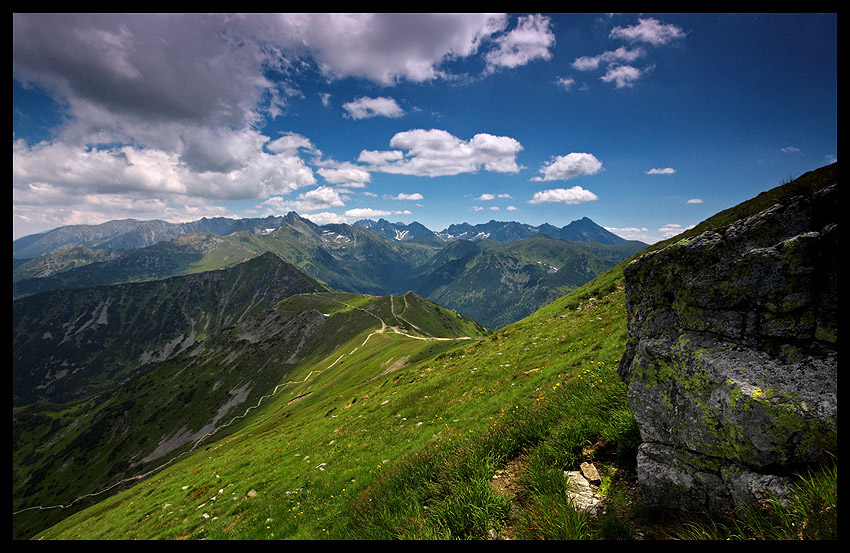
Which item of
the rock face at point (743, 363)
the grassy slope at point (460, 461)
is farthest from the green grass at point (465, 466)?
the rock face at point (743, 363)

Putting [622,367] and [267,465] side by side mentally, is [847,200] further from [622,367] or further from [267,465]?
[267,465]

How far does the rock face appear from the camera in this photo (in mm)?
4648

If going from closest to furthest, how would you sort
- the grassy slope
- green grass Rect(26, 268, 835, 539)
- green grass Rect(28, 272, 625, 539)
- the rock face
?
the rock face, green grass Rect(26, 268, 835, 539), the grassy slope, green grass Rect(28, 272, 625, 539)

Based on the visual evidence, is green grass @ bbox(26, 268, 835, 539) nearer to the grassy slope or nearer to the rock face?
the grassy slope

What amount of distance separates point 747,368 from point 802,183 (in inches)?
153

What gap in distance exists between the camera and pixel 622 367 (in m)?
8.37

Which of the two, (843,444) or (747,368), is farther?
(747,368)

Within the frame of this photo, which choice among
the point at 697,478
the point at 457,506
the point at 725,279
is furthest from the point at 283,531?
the point at 725,279

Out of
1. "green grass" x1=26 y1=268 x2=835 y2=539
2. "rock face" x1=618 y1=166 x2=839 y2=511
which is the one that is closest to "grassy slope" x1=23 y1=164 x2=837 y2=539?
"green grass" x1=26 y1=268 x2=835 y2=539

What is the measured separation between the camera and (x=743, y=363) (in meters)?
5.40

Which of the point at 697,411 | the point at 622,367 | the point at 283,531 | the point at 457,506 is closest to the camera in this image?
the point at 697,411

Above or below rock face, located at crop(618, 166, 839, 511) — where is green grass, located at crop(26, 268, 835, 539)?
below

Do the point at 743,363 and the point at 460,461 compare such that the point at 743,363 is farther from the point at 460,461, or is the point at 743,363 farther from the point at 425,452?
the point at 425,452
